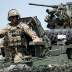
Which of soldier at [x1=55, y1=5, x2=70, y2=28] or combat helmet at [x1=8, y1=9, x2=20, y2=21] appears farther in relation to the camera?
soldier at [x1=55, y1=5, x2=70, y2=28]

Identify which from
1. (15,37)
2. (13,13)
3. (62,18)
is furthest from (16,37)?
(62,18)

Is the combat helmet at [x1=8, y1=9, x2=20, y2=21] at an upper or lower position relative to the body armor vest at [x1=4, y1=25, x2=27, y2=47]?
upper

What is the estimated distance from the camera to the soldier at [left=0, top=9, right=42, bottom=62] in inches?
311

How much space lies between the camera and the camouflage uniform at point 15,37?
7910mm

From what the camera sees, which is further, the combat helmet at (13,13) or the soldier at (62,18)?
the soldier at (62,18)

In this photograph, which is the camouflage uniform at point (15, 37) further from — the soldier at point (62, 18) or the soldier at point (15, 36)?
the soldier at point (62, 18)

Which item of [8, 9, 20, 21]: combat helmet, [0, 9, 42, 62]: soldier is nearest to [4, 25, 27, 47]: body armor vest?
[0, 9, 42, 62]: soldier

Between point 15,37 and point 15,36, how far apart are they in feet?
0.10

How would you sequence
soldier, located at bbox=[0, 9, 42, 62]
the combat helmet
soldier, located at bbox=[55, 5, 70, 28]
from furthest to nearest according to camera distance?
soldier, located at bbox=[55, 5, 70, 28] < the combat helmet < soldier, located at bbox=[0, 9, 42, 62]

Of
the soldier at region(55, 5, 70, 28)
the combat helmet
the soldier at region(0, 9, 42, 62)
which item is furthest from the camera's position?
the soldier at region(55, 5, 70, 28)

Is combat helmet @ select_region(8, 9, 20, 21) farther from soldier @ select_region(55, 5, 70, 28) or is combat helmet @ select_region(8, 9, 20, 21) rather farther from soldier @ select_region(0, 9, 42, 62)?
soldier @ select_region(55, 5, 70, 28)

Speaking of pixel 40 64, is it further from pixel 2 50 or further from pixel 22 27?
pixel 2 50

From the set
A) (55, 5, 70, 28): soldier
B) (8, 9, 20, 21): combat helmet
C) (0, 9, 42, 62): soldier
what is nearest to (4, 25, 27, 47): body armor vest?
(0, 9, 42, 62): soldier

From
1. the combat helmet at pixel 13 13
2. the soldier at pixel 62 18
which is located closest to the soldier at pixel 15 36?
the combat helmet at pixel 13 13
